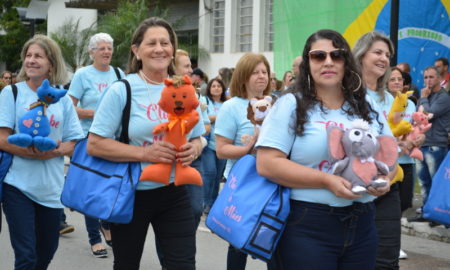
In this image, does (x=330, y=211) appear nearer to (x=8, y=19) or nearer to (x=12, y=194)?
(x=12, y=194)

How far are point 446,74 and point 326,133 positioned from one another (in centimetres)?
810

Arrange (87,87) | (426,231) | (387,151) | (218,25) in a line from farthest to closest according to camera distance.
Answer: (218,25), (426,231), (87,87), (387,151)

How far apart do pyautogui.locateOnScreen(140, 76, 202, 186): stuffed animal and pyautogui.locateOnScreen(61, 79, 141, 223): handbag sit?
0.12 metres

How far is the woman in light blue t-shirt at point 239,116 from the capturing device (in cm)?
496

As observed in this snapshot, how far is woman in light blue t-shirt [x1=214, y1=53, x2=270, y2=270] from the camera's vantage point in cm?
496

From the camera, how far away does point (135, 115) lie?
397 cm

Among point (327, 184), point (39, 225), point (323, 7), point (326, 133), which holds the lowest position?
point (39, 225)

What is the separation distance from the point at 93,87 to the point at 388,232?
3830 millimetres

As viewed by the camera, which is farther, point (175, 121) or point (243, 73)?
point (243, 73)

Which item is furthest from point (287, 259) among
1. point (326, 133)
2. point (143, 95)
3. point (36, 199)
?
point (36, 199)

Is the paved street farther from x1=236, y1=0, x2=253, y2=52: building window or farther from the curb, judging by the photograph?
x1=236, y1=0, x2=253, y2=52: building window

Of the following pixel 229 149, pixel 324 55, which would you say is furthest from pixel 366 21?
pixel 324 55

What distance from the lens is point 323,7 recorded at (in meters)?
12.8

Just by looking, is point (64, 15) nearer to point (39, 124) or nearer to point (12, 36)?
point (12, 36)
